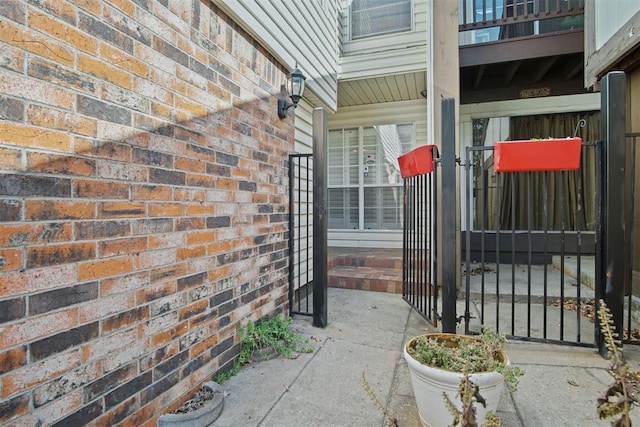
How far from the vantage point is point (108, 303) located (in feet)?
4.71

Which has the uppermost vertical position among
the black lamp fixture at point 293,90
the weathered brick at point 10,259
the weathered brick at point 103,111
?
the black lamp fixture at point 293,90

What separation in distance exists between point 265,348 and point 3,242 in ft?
5.78

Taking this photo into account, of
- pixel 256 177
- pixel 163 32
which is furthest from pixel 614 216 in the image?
pixel 163 32

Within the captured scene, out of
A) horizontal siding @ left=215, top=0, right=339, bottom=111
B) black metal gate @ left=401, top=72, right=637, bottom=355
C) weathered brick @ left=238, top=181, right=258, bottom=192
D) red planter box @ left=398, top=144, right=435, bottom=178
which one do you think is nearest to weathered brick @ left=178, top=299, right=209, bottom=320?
weathered brick @ left=238, top=181, right=258, bottom=192

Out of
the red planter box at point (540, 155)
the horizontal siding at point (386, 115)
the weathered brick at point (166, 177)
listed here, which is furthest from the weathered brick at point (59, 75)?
the horizontal siding at point (386, 115)

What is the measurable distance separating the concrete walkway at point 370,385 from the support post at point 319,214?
0.70 feet

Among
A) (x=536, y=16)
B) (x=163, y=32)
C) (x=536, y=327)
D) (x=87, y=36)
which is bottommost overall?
(x=536, y=327)

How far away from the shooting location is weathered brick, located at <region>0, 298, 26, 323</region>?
42.6 inches

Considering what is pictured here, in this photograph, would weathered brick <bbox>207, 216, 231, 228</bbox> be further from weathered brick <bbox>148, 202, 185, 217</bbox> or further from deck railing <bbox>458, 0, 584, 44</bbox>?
deck railing <bbox>458, 0, 584, 44</bbox>

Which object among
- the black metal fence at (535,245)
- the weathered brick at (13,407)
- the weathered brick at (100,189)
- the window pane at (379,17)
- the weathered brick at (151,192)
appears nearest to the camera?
the weathered brick at (13,407)

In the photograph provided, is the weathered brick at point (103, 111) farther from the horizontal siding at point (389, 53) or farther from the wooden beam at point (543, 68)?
the wooden beam at point (543, 68)

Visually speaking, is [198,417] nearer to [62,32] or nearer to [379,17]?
[62,32]

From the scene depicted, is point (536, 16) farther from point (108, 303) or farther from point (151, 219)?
point (108, 303)

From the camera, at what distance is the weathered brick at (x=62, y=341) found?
3.85ft
